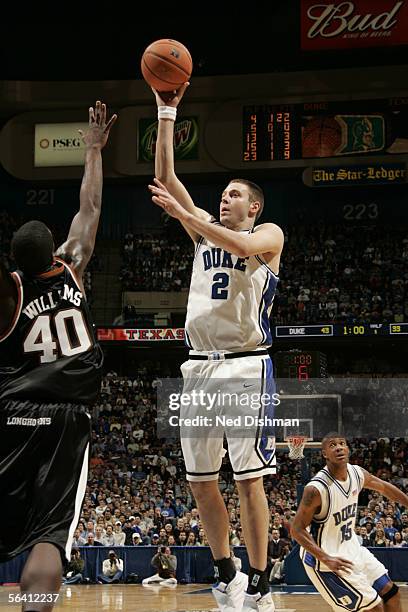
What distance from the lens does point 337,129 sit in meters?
23.2

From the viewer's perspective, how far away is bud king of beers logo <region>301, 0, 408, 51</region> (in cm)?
2445

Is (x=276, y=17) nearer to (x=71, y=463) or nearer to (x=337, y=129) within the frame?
(x=337, y=129)

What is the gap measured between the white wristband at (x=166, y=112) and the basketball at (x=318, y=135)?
57.2ft

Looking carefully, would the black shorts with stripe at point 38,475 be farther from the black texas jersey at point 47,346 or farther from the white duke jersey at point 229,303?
the white duke jersey at point 229,303

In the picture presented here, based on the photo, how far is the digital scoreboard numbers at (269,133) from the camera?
22.9m

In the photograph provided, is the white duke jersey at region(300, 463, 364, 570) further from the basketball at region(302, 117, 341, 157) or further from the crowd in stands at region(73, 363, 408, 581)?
the basketball at region(302, 117, 341, 157)

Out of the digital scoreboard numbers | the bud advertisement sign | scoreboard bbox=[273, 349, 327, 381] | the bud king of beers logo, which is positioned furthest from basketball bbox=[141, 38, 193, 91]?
the bud advertisement sign

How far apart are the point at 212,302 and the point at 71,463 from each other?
6.33 ft

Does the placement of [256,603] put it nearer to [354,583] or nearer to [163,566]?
[354,583]

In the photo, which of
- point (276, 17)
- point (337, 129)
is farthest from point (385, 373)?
point (276, 17)

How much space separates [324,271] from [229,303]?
2206cm

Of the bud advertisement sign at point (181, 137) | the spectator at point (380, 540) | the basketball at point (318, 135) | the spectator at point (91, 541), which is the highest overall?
the bud advertisement sign at point (181, 137)

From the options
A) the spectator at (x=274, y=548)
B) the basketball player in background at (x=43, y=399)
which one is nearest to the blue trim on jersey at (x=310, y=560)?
the basketball player in background at (x=43, y=399)

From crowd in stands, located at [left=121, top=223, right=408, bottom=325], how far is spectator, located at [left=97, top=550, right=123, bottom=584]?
1025 cm
